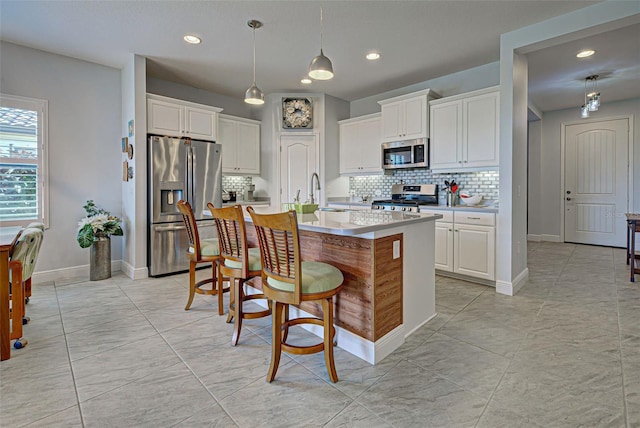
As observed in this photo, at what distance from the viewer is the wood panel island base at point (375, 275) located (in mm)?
2076

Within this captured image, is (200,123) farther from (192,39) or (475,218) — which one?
(475,218)

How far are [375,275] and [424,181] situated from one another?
3349 millimetres

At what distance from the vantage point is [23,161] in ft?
12.4

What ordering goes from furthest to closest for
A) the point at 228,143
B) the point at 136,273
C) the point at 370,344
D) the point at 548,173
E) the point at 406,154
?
the point at 548,173 < the point at 228,143 < the point at 406,154 < the point at 136,273 < the point at 370,344

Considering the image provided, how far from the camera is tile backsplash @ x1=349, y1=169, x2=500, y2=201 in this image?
14.4 feet

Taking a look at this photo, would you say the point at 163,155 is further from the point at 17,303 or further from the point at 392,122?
the point at 392,122

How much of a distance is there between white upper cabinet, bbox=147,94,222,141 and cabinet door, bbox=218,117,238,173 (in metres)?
0.37

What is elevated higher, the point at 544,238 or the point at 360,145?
the point at 360,145

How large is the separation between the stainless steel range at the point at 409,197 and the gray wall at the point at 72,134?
378 centimetres

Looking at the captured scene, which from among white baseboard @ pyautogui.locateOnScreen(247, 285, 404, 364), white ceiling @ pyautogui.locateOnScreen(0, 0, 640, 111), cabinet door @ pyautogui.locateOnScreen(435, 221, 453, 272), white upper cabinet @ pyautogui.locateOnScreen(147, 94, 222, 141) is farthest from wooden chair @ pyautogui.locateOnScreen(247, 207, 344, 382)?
white upper cabinet @ pyautogui.locateOnScreen(147, 94, 222, 141)

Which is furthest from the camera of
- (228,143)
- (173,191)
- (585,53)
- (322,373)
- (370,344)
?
(228,143)

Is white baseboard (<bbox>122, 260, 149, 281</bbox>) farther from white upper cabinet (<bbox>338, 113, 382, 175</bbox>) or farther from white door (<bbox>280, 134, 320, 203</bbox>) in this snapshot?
white upper cabinet (<bbox>338, 113, 382, 175</bbox>)

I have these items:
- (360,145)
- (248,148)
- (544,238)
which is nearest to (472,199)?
(360,145)

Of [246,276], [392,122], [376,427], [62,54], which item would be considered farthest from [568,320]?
[62,54]
